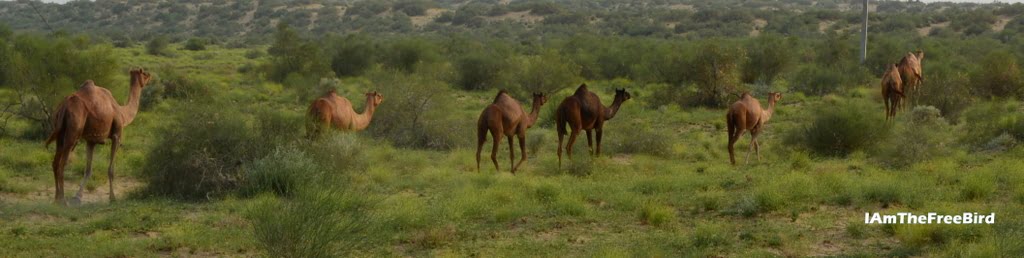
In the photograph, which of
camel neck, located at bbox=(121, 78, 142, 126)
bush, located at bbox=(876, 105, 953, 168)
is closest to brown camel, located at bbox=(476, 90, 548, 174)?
camel neck, located at bbox=(121, 78, 142, 126)

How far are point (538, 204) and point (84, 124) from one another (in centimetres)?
552

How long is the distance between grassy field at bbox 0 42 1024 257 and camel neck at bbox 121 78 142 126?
15.7 inches

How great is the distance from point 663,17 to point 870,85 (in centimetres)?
4940

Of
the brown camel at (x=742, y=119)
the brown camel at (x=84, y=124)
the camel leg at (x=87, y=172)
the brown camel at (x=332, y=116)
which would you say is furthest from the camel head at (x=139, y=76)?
the brown camel at (x=742, y=119)

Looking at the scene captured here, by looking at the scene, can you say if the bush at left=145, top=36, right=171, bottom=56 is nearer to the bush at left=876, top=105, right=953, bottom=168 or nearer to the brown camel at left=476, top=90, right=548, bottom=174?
the brown camel at left=476, top=90, right=548, bottom=174

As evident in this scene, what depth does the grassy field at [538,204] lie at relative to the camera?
368 inches

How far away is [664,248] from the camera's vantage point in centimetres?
969

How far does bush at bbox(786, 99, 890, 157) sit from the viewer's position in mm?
16672

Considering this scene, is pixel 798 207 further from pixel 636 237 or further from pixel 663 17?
pixel 663 17

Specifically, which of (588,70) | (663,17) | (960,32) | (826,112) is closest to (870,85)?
(588,70)

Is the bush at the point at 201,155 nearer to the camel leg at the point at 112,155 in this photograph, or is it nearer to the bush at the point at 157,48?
the camel leg at the point at 112,155

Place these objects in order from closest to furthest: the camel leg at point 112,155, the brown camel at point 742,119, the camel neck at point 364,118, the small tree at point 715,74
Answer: the camel leg at point 112,155
the brown camel at point 742,119
the camel neck at point 364,118
the small tree at point 715,74

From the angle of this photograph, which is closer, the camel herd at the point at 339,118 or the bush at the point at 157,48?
the camel herd at the point at 339,118

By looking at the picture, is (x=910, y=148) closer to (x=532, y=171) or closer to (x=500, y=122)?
(x=532, y=171)
